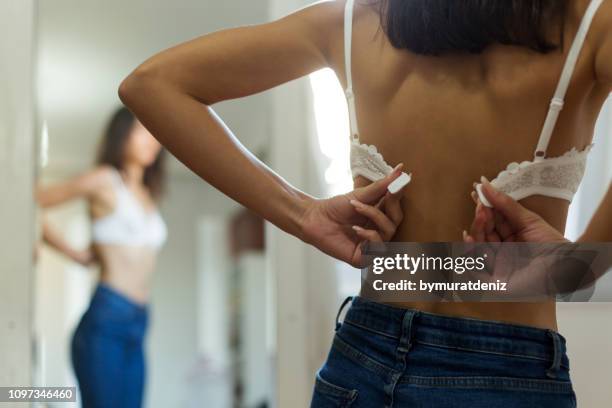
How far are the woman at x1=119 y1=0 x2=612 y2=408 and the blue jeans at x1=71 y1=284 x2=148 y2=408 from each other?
0.67 metres

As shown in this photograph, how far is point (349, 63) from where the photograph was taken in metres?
0.69

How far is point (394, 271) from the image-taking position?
653 mm

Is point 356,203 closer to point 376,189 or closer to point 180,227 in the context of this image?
point 376,189

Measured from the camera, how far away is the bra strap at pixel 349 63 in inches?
26.9

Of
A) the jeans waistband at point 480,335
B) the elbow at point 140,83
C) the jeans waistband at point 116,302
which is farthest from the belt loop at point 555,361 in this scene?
the jeans waistband at point 116,302

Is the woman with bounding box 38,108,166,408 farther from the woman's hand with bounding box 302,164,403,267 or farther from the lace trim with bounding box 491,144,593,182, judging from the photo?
the lace trim with bounding box 491,144,593,182

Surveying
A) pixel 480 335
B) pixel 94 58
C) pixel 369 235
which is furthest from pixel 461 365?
pixel 94 58

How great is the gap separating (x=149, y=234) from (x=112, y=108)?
0.24 meters

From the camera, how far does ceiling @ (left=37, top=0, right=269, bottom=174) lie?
49.7 inches

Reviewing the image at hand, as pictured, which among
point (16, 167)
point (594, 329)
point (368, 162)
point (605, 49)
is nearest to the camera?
point (605, 49)

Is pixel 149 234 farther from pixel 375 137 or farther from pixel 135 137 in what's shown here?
pixel 375 137

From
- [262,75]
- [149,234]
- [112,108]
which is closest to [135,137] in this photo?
[112,108]

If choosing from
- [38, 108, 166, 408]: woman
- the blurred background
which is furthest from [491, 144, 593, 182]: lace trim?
[38, 108, 166, 408]: woman

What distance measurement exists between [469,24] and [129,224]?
87cm
